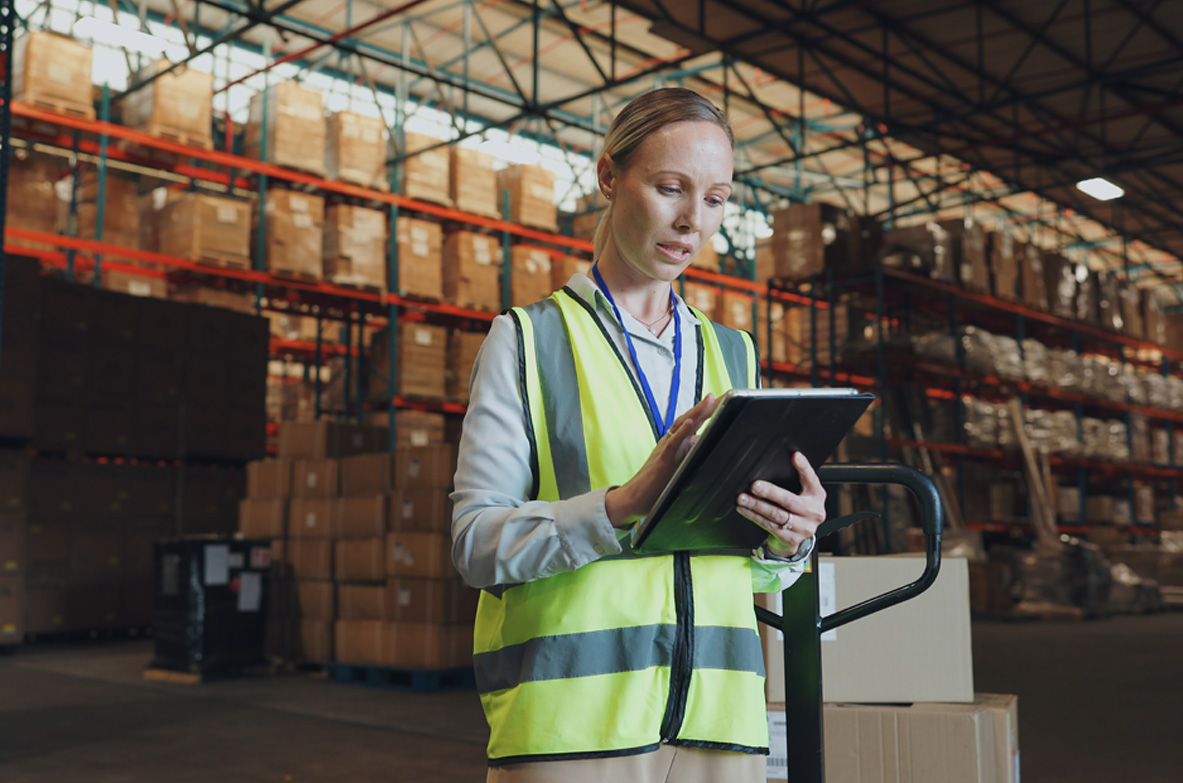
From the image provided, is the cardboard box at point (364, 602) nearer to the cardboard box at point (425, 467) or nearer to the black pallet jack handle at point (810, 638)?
the cardboard box at point (425, 467)

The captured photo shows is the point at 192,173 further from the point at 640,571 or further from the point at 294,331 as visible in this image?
the point at 640,571

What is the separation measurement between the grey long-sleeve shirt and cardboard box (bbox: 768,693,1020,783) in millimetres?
1257

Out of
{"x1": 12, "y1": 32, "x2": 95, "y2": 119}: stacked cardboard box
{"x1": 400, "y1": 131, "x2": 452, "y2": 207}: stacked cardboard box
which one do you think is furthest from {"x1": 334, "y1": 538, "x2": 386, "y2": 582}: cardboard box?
{"x1": 12, "y1": 32, "x2": 95, "y2": 119}: stacked cardboard box

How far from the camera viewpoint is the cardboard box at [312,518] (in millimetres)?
7422

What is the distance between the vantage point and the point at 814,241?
11.2 m

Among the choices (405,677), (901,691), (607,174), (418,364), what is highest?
(418,364)

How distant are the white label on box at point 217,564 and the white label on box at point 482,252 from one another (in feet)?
17.4

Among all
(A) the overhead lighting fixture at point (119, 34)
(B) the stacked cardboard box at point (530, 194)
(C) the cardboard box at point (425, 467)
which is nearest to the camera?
(C) the cardboard box at point (425, 467)

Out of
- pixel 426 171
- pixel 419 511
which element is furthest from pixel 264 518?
pixel 426 171

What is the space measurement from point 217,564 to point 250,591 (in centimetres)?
32

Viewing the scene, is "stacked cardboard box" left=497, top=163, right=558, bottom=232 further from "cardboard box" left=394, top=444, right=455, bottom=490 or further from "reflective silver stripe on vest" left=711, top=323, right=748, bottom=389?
"reflective silver stripe on vest" left=711, top=323, right=748, bottom=389

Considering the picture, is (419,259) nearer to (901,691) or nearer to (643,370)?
(901,691)

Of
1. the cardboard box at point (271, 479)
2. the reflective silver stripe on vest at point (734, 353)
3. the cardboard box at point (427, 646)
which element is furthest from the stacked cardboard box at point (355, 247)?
the reflective silver stripe on vest at point (734, 353)

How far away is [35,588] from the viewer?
8.64 metres
